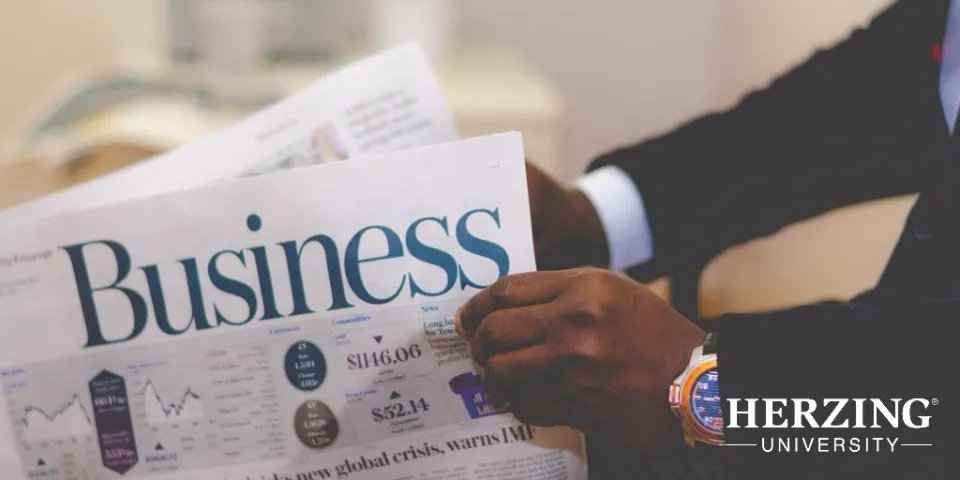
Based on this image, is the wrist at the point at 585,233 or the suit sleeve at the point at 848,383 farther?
the wrist at the point at 585,233

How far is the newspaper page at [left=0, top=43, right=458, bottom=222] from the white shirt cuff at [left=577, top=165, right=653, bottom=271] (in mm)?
194

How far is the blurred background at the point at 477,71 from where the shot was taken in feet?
3.58

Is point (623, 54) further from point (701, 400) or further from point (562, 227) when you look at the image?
point (701, 400)

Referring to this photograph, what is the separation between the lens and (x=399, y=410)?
0.45 meters

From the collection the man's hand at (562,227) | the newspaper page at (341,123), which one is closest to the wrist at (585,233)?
the man's hand at (562,227)

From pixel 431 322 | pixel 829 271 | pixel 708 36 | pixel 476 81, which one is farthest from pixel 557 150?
pixel 431 322

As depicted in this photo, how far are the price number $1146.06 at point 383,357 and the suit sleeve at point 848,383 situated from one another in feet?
0.50

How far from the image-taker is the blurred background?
109 centimetres

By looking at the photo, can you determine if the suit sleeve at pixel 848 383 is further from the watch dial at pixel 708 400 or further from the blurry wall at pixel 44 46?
the blurry wall at pixel 44 46

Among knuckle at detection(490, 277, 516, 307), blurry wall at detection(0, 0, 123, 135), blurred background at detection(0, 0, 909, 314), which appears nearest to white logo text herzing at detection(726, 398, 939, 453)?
knuckle at detection(490, 277, 516, 307)

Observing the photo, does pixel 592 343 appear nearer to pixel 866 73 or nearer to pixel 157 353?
pixel 157 353

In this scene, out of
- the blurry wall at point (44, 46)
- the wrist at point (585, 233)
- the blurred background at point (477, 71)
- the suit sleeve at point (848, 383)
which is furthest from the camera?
the blurry wall at point (44, 46)

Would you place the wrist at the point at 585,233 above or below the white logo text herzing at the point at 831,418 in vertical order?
above

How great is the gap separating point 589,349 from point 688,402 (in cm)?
5
